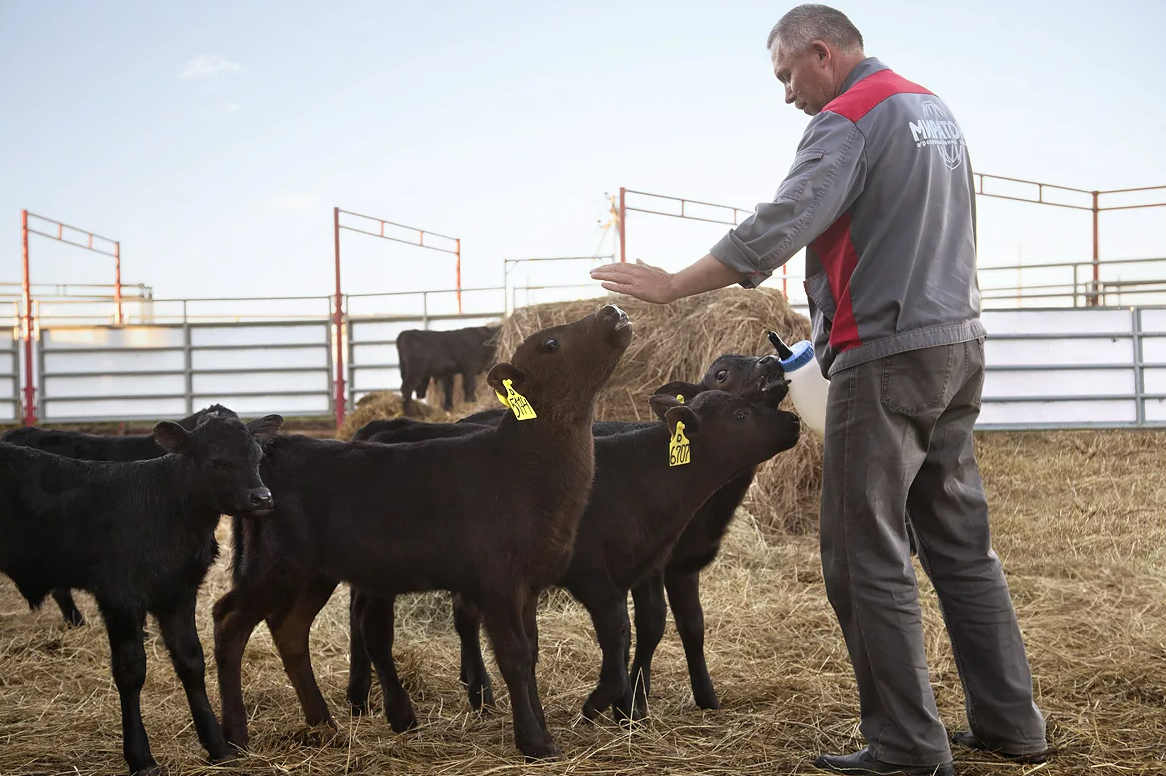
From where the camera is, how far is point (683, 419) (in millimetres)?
4633

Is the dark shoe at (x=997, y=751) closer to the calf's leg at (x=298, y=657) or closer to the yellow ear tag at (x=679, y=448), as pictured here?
the yellow ear tag at (x=679, y=448)

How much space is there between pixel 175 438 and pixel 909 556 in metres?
2.92

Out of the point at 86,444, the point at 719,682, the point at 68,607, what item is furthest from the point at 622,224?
the point at 719,682

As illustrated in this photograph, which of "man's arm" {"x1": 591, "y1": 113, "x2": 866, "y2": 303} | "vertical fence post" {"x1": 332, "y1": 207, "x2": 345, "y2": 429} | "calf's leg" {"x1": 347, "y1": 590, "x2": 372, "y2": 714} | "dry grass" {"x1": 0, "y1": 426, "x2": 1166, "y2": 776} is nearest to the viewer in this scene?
"man's arm" {"x1": 591, "y1": 113, "x2": 866, "y2": 303}

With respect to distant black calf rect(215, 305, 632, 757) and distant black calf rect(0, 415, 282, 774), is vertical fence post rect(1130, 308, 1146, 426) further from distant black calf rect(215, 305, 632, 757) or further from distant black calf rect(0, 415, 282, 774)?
distant black calf rect(0, 415, 282, 774)

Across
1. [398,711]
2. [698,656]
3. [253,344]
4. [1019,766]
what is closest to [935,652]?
[698,656]

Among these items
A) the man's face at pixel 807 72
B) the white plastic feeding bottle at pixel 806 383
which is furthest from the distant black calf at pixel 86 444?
the man's face at pixel 807 72

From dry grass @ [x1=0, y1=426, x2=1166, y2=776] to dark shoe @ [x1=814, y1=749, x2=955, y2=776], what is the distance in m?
0.15

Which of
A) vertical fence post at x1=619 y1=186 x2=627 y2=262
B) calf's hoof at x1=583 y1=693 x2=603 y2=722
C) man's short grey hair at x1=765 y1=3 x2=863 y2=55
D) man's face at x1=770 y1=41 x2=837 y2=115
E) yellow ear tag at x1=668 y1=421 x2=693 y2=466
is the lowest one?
calf's hoof at x1=583 y1=693 x2=603 y2=722

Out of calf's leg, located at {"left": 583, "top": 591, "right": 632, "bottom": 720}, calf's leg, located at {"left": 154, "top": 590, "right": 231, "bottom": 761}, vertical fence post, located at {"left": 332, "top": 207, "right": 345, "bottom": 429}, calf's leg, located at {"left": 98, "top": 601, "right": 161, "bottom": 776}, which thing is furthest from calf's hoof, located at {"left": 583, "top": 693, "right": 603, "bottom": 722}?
vertical fence post, located at {"left": 332, "top": 207, "right": 345, "bottom": 429}

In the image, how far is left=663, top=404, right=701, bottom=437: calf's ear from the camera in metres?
4.61

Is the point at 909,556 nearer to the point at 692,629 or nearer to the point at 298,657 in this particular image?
the point at 692,629

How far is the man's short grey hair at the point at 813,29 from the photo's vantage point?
11.6ft

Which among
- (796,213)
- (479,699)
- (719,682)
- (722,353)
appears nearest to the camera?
(796,213)
